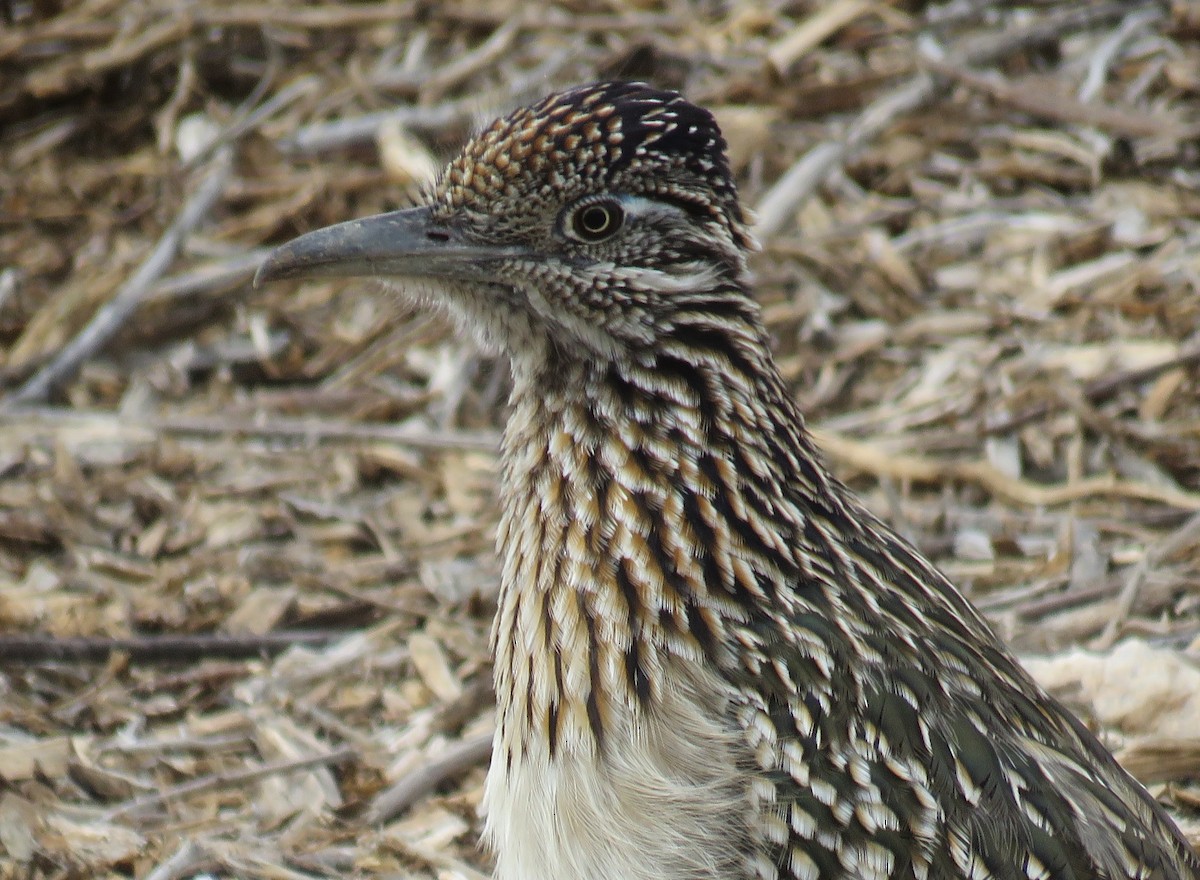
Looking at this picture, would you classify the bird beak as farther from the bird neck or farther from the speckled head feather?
the bird neck

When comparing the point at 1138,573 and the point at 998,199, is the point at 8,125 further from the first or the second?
the point at 1138,573

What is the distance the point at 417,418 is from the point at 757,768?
11.3ft

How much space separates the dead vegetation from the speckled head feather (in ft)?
2.11

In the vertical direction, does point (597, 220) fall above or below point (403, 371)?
below

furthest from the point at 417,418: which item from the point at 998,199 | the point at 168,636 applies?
the point at 998,199

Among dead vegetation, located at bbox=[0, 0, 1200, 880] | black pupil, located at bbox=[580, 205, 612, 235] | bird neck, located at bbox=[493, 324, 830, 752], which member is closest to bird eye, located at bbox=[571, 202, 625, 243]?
black pupil, located at bbox=[580, 205, 612, 235]

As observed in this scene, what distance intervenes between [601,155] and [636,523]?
88 cm

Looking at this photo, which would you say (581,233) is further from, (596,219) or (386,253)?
(386,253)

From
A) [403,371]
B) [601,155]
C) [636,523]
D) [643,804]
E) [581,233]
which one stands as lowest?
[643,804]

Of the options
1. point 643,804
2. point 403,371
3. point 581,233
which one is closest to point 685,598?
point 643,804

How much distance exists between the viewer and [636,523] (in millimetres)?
3926

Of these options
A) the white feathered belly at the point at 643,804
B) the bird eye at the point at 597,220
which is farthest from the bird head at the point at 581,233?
the white feathered belly at the point at 643,804

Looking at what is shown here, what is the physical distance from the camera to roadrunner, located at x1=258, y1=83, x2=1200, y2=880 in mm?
3607

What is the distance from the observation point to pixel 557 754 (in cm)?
384
